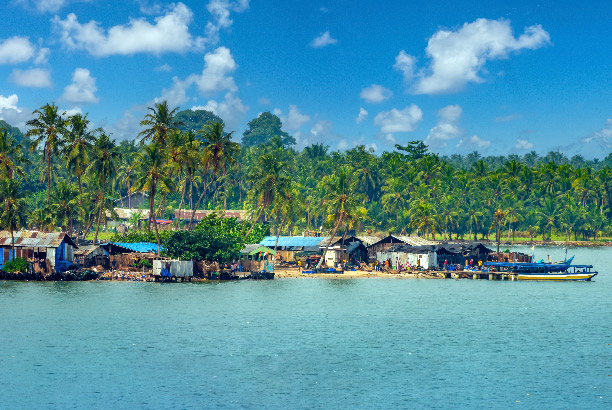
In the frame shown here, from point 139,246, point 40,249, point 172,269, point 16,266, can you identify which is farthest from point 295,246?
point 16,266

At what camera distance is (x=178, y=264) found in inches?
3342

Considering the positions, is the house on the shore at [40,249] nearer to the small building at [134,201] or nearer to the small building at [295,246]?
the small building at [295,246]

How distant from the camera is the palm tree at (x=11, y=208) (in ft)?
284

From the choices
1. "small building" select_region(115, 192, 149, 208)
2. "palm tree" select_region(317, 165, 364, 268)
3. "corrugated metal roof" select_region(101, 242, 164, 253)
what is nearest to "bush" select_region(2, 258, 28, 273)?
"corrugated metal roof" select_region(101, 242, 164, 253)

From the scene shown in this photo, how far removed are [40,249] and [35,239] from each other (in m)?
1.49

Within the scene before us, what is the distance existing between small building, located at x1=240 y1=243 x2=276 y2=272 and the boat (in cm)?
2939

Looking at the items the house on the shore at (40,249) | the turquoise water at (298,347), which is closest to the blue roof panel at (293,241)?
the turquoise water at (298,347)

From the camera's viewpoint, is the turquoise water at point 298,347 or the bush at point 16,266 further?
the bush at point 16,266

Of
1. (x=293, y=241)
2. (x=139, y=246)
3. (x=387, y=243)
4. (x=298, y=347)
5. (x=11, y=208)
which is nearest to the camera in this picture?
(x=298, y=347)

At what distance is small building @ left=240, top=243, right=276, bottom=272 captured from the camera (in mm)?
94938

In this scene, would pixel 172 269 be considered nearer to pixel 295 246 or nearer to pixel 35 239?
pixel 35 239

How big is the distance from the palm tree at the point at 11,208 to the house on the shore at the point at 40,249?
0.84 metres

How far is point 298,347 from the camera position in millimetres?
52094

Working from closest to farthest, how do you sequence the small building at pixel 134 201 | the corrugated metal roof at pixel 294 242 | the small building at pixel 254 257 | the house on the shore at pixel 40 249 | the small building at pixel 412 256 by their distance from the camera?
the house on the shore at pixel 40 249, the small building at pixel 254 257, the small building at pixel 412 256, the corrugated metal roof at pixel 294 242, the small building at pixel 134 201
